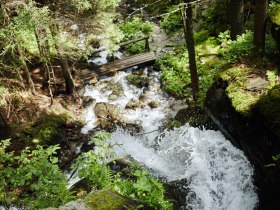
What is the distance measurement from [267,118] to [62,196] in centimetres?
420

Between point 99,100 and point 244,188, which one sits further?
point 99,100

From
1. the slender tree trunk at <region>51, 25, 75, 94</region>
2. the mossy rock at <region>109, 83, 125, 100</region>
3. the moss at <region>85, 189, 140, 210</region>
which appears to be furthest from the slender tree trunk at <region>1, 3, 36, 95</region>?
the moss at <region>85, 189, 140, 210</region>

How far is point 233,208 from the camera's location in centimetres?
761

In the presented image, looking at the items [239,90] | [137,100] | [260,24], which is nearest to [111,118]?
[137,100]

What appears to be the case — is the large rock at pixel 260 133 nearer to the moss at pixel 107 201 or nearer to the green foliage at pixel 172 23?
the moss at pixel 107 201

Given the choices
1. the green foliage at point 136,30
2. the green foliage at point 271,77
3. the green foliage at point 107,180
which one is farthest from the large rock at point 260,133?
the green foliage at point 136,30

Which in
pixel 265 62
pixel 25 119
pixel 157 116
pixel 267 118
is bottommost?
pixel 157 116

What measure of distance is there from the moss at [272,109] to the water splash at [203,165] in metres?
2.01

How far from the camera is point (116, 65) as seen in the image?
15.2m

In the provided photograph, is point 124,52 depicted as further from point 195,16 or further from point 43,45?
point 43,45

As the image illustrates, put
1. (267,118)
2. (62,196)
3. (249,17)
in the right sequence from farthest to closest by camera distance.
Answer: (249,17)
(267,118)
(62,196)

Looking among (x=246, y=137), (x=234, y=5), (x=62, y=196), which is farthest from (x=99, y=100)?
(x=62, y=196)

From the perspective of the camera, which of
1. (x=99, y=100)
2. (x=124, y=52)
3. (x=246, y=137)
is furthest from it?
(x=124, y=52)

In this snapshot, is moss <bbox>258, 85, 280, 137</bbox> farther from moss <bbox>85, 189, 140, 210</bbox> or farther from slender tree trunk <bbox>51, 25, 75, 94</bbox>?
slender tree trunk <bbox>51, 25, 75, 94</bbox>
